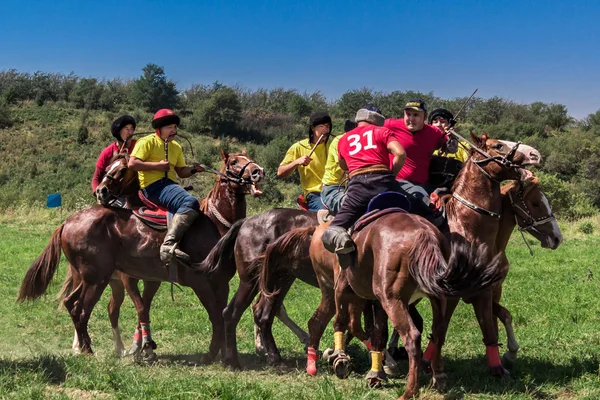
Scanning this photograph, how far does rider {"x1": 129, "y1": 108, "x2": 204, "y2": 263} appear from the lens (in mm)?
7422

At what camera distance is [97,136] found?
46.8 m

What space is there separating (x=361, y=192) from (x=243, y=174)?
7.05 ft

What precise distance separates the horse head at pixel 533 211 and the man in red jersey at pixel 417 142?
2.80 ft

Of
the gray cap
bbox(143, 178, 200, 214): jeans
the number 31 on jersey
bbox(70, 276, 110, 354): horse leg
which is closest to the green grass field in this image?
bbox(70, 276, 110, 354): horse leg

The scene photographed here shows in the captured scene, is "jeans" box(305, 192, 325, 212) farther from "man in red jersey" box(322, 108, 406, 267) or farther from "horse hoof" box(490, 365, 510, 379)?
"horse hoof" box(490, 365, 510, 379)

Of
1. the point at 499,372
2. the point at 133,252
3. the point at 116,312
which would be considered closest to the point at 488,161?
the point at 499,372

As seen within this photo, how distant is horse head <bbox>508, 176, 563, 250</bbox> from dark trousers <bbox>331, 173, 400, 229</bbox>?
1.62 m

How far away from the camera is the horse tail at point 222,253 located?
7371 mm

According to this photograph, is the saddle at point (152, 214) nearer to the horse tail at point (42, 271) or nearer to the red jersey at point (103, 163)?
the red jersey at point (103, 163)

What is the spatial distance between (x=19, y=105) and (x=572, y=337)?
2128 inches

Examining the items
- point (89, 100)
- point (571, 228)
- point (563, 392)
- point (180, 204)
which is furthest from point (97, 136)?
point (563, 392)

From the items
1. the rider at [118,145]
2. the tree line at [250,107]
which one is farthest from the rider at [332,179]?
the tree line at [250,107]

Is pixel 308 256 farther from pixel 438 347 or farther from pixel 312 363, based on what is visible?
pixel 438 347

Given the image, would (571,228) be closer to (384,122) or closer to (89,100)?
(384,122)
